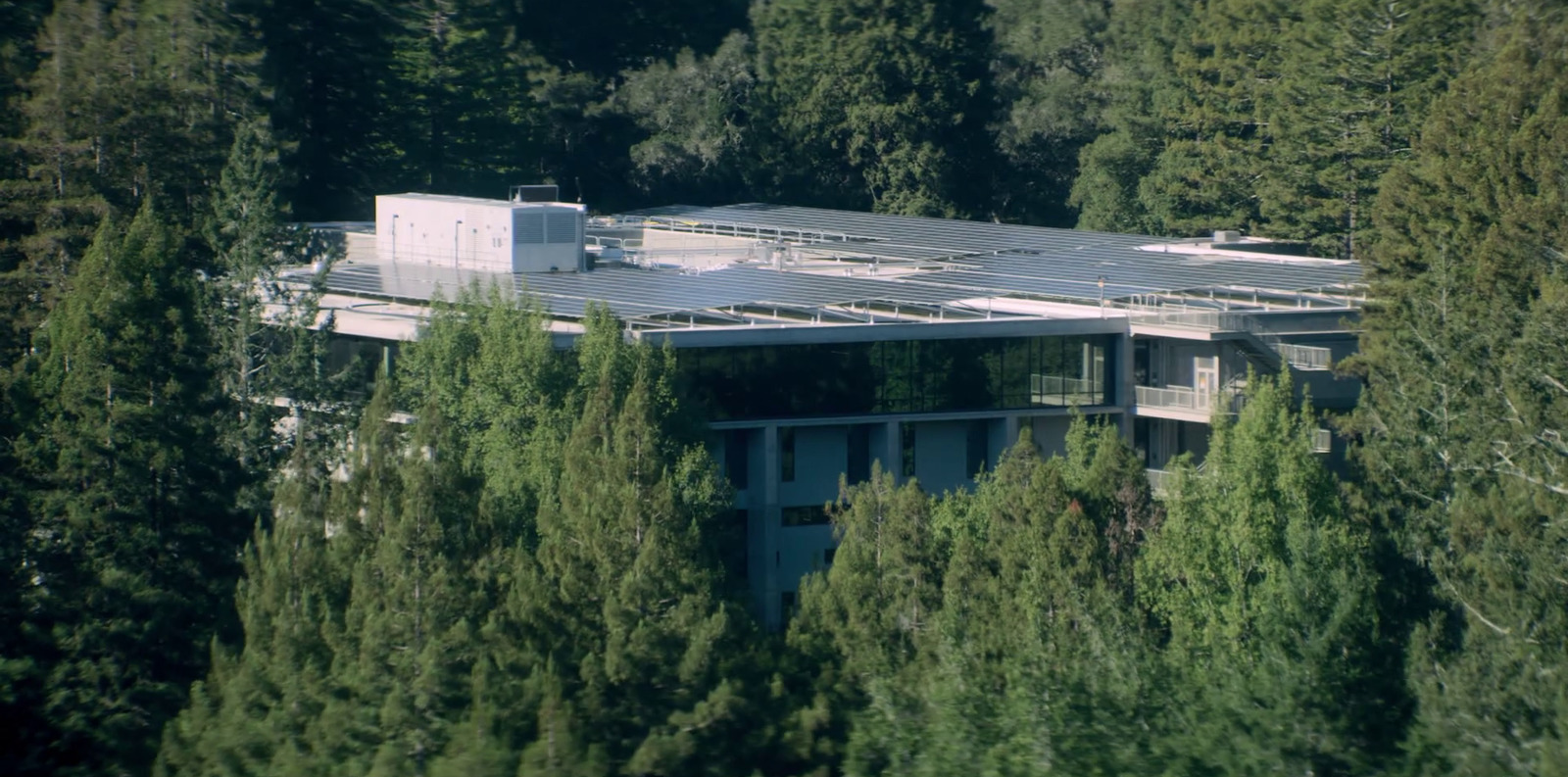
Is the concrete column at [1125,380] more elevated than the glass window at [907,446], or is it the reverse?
the concrete column at [1125,380]

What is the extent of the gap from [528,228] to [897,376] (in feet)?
32.0

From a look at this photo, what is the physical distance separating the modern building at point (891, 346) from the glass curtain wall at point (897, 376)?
1.4 inches

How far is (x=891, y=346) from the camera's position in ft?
128

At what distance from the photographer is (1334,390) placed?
4141cm

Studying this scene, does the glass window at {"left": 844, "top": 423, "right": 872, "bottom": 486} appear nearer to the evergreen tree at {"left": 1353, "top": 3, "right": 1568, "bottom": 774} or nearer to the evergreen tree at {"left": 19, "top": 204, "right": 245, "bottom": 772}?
the evergreen tree at {"left": 1353, "top": 3, "right": 1568, "bottom": 774}

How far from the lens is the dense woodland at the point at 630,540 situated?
20.2 metres

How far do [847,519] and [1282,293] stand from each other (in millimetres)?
16057

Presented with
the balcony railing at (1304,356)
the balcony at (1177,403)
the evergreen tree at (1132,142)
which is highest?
the evergreen tree at (1132,142)

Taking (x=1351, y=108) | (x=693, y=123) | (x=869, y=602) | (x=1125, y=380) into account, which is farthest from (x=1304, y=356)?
(x=693, y=123)

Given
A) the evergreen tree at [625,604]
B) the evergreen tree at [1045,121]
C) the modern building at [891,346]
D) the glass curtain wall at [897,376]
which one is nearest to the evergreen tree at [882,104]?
the evergreen tree at [1045,121]

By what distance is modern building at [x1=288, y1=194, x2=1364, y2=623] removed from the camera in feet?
126

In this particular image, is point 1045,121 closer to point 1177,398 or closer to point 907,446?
point 1177,398

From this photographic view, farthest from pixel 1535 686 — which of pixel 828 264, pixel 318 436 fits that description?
pixel 828 264

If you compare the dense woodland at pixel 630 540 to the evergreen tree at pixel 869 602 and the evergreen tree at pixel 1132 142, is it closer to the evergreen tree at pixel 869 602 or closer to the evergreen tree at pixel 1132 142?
the evergreen tree at pixel 869 602
